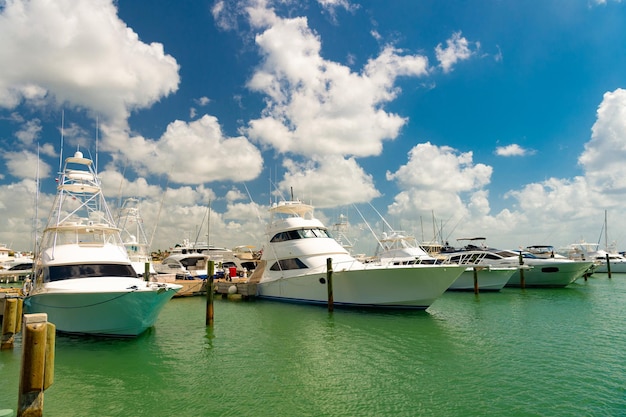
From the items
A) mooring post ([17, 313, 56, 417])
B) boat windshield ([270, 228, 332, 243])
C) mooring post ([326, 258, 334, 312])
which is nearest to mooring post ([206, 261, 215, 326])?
mooring post ([326, 258, 334, 312])

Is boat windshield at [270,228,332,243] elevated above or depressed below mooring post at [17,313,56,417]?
above

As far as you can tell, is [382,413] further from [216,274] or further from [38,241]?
[216,274]

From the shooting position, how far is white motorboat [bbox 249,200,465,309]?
20672 mm

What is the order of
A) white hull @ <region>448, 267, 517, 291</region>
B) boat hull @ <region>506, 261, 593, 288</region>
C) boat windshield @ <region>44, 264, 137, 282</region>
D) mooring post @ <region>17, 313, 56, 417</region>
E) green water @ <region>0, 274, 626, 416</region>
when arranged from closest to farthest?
1. mooring post @ <region>17, 313, 56, 417</region>
2. green water @ <region>0, 274, 626, 416</region>
3. boat windshield @ <region>44, 264, 137, 282</region>
4. white hull @ <region>448, 267, 517, 291</region>
5. boat hull @ <region>506, 261, 593, 288</region>

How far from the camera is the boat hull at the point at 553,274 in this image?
33344 mm

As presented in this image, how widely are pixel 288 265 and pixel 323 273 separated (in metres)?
3.93

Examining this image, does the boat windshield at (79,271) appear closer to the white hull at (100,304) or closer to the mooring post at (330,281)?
the white hull at (100,304)

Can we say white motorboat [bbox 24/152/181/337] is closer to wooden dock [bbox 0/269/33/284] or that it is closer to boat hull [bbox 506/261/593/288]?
boat hull [bbox 506/261/593/288]

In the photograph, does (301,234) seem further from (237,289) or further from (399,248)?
(399,248)

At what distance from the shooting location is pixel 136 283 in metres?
15.8

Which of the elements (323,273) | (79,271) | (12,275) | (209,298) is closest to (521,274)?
(323,273)

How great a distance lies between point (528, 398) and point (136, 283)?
14310mm

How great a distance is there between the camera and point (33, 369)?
717 centimetres

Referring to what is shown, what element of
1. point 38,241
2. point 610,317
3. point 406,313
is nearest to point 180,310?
point 38,241
